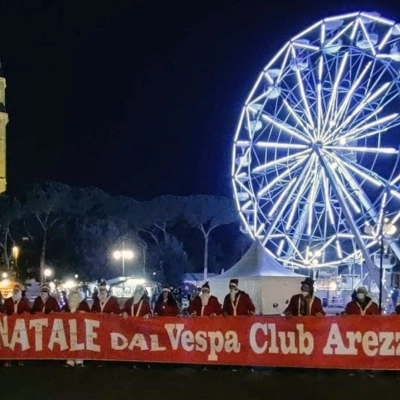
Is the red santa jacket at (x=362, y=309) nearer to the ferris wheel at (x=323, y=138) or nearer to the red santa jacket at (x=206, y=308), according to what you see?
the red santa jacket at (x=206, y=308)

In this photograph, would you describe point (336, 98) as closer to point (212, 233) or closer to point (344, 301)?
point (344, 301)

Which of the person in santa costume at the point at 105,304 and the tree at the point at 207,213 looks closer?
the person in santa costume at the point at 105,304

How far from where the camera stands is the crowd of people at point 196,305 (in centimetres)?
1490

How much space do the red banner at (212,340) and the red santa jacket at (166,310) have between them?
0.69 meters

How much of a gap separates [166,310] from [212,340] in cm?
141

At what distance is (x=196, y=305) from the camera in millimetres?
15664

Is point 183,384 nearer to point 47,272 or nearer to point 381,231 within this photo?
point 381,231

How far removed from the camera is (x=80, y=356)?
15.3 meters

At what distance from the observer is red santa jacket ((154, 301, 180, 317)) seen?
15597 mm

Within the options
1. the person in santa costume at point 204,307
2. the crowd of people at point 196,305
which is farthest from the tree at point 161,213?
the person in santa costume at point 204,307

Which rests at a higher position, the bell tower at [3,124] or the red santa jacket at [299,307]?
the bell tower at [3,124]

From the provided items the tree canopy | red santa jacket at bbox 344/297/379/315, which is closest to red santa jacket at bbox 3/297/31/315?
red santa jacket at bbox 344/297/379/315

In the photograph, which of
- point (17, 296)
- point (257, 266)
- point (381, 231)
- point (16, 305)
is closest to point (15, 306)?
point (16, 305)

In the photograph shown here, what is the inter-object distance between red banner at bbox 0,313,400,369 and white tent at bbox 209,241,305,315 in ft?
53.2
